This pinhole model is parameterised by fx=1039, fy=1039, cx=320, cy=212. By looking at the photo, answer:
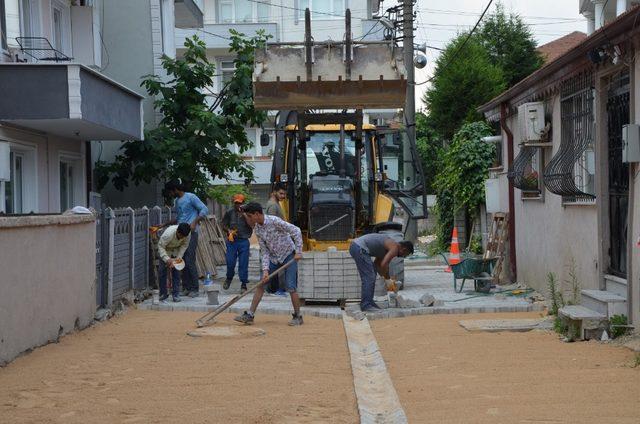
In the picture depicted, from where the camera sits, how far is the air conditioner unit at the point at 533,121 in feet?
53.4

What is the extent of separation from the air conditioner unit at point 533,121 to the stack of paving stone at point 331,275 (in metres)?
3.44

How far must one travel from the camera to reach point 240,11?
1932 inches

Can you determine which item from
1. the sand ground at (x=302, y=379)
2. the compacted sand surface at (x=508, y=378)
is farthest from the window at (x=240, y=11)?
the compacted sand surface at (x=508, y=378)

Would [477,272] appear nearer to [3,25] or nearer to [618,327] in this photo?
[618,327]

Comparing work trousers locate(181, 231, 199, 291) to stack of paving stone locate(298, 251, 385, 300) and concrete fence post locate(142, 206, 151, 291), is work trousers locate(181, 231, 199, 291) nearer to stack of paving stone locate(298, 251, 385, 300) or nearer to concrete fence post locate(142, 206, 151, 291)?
concrete fence post locate(142, 206, 151, 291)

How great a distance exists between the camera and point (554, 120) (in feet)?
52.3

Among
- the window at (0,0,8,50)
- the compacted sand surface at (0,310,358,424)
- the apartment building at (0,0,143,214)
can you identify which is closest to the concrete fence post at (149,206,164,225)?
the apartment building at (0,0,143,214)

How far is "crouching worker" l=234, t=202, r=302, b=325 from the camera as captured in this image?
13.8m

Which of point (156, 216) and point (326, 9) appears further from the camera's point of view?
point (326, 9)

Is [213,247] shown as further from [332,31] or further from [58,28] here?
[332,31]

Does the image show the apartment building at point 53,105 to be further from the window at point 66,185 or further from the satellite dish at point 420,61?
the satellite dish at point 420,61

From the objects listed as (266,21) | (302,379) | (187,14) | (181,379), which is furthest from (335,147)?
(266,21)

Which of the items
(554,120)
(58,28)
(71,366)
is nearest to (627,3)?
(554,120)

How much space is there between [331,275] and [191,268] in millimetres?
2789
